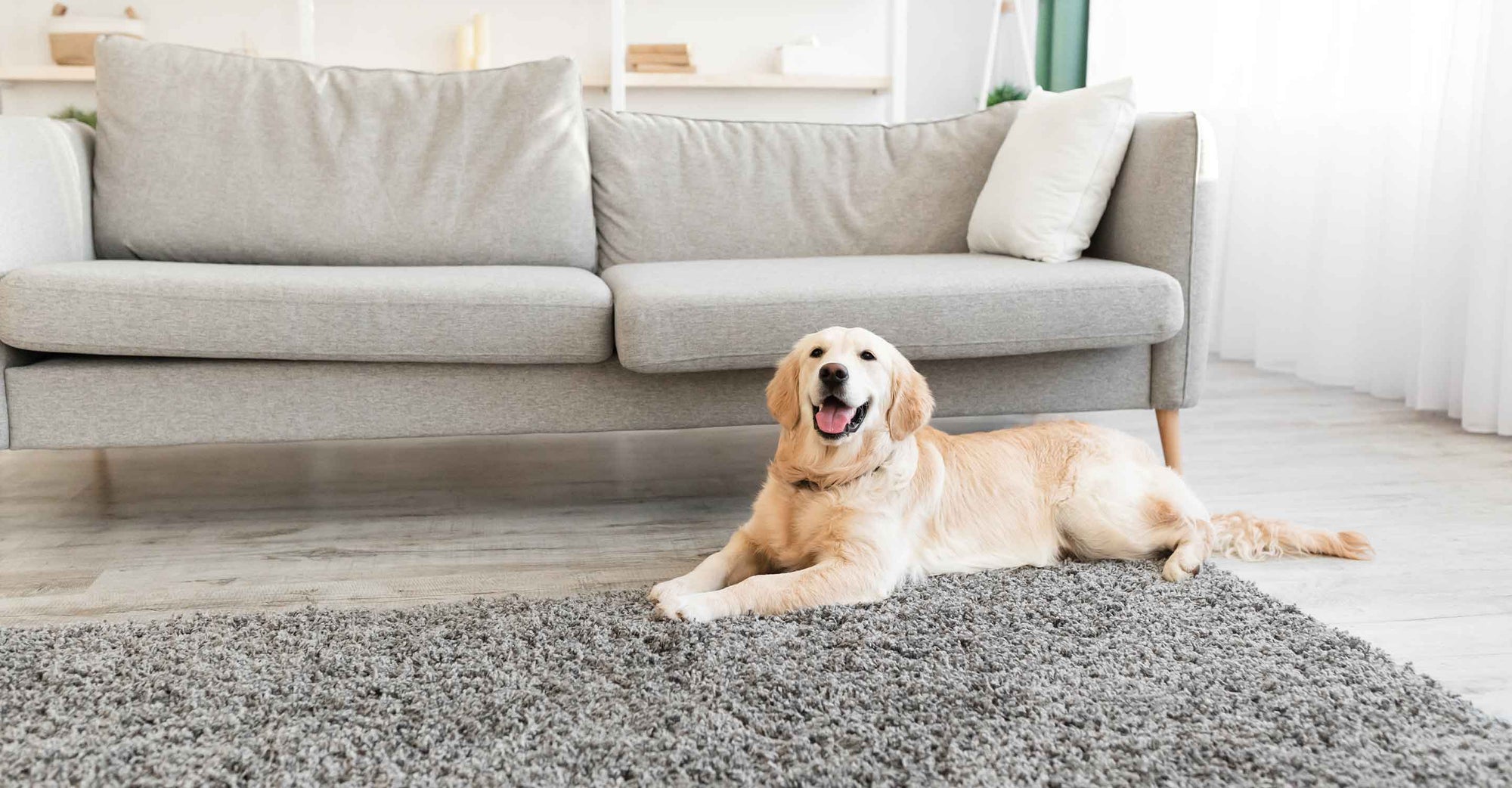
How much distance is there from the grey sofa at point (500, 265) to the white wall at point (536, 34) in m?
2.14

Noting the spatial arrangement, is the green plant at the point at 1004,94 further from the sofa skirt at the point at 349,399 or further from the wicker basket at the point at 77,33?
the wicker basket at the point at 77,33

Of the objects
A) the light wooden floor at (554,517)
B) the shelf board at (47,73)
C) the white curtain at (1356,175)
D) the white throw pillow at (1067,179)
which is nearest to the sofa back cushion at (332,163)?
the light wooden floor at (554,517)

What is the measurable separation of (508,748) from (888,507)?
2.49ft

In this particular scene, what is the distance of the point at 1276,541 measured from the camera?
195 cm

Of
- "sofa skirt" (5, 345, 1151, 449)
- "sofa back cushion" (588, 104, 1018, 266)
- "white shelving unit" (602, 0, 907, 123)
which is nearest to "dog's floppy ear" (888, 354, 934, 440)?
"sofa skirt" (5, 345, 1151, 449)

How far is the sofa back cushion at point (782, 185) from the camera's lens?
282 centimetres

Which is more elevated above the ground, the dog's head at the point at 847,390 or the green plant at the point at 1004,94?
the green plant at the point at 1004,94

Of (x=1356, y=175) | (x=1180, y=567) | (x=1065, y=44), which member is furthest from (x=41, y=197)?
(x=1065, y=44)

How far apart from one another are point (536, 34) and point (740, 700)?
13.5 feet

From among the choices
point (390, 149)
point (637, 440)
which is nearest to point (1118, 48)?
point (637, 440)

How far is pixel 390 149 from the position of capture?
2691 millimetres

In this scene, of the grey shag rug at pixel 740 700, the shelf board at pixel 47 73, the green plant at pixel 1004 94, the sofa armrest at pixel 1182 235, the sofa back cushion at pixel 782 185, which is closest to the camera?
the grey shag rug at pixel 740 700

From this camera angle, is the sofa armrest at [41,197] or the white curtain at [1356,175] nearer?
the sofa armrest at [41,197]

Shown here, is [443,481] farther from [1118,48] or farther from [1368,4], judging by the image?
[1118,48]
